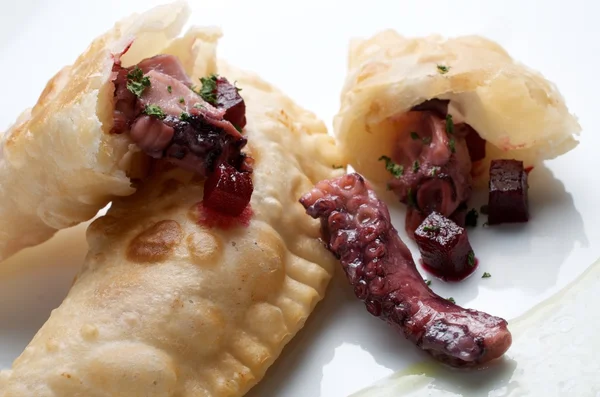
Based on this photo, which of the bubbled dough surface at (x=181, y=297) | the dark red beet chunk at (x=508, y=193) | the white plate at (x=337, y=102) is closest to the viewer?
the bubbled dough surface at (x=181, y=297)

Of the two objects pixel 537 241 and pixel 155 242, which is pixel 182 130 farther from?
pixel 537 241

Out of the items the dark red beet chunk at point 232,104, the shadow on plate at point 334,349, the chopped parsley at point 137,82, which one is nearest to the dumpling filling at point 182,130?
the chopped parsley at point 137,82

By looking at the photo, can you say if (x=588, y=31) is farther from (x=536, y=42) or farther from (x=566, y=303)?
(x=566, y=303)

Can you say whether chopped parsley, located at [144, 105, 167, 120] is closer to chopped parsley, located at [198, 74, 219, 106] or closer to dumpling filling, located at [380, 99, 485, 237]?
chopped parsley, located at [198, 74, 219, 106]

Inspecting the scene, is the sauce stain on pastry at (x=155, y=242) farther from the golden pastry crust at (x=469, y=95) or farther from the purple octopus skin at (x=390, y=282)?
the golden pastry crust at (x=469, y=95)

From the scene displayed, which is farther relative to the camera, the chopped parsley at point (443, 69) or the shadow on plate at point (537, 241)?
the chopped parsley at point (443, 69)

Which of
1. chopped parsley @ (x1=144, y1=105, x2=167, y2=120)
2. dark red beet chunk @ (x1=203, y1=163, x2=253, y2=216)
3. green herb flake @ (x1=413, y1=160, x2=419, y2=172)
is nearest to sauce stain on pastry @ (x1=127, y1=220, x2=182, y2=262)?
dark red beet chunk @ (x1=203, y1=163, x2=253, y2=216)

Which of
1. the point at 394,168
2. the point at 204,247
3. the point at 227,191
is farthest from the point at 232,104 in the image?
the point at 394,168

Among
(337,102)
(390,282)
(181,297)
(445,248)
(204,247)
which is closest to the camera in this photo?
(181,297)
